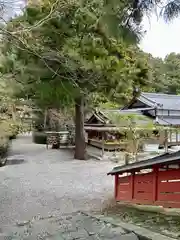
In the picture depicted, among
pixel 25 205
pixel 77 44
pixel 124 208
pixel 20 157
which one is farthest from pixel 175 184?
pixel 20 157

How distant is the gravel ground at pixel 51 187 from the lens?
6.34 meters

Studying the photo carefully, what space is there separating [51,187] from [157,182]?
4587 mm

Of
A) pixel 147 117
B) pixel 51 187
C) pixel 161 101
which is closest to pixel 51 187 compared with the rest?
pixel 51 187

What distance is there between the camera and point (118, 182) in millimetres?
6000

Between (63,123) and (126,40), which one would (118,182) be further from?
(63,123)

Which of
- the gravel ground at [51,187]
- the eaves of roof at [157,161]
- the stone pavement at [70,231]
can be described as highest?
the eaves of roof at [157,161]

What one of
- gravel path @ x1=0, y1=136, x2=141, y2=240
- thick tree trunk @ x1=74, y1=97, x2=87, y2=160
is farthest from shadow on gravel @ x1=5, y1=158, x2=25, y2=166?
thick tree trunk @ x1=74, y1=97, x2=87, y2=160

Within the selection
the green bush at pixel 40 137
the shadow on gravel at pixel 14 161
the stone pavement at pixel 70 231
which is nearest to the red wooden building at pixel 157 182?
the stone pavement at pixel 70 231

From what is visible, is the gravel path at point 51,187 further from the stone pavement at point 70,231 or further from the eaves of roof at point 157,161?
the eaves of roof at point 157,161

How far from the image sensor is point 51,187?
27.8 feet

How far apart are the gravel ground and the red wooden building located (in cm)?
138

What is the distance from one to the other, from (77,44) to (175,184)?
89.4 inches

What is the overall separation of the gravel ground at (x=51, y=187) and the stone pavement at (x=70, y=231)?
1.51 m

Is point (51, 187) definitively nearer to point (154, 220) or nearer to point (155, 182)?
point (155, 182)
